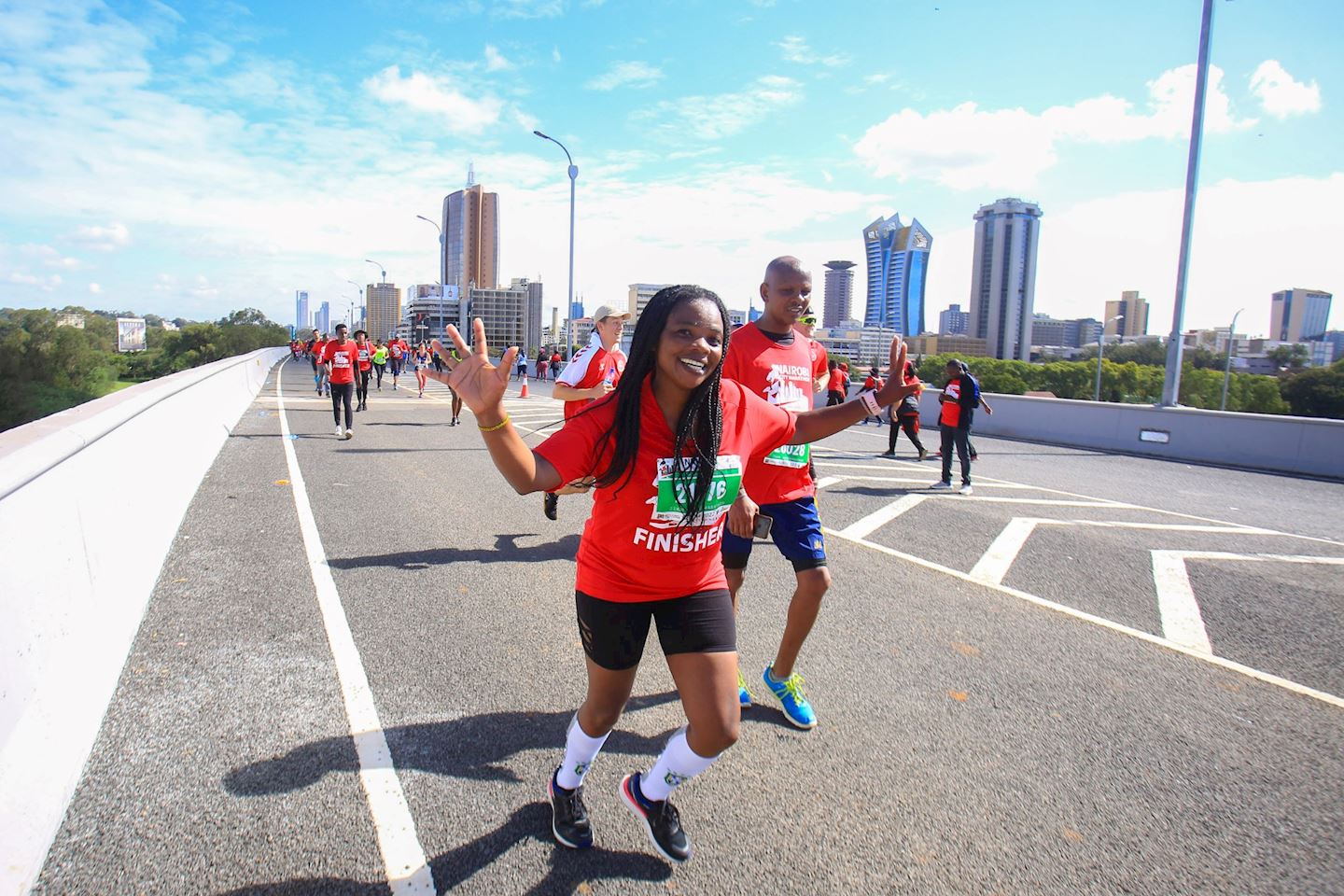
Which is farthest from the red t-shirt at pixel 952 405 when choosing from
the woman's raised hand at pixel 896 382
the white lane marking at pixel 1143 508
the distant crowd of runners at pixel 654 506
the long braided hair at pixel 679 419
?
the long braided hair at pixel 679 419

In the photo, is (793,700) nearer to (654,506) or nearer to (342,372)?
(654,506)

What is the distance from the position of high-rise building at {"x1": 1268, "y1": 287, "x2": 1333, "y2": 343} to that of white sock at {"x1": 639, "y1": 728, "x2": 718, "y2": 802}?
227561 mm

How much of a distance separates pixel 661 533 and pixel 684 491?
16 centimetres

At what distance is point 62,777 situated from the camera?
111 inches

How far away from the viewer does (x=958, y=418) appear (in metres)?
10.6

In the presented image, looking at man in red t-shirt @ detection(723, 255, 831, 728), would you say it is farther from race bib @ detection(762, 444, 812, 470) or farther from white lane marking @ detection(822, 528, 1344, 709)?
white lane marking @ detection(822, 528, 1344, 709)

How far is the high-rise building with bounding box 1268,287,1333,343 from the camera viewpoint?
595 ft

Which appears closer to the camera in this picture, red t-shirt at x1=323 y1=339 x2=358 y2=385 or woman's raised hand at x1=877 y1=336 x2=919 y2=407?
woman's raised hand at x1=877 y1=336 x2=919 y2=407

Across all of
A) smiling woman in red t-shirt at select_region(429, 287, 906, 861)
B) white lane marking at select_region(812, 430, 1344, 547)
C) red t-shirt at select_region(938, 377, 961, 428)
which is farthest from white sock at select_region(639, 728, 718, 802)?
red t-shirt at select_region(938, 377, 961, 428)

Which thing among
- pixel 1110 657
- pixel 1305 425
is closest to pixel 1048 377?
pixel 1305 425

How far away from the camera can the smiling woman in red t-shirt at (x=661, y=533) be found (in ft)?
8.20

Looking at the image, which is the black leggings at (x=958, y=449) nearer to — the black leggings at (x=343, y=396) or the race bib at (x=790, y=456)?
the race bib at (x=790, y=456)

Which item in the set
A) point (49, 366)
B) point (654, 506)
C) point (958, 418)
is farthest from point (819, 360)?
point (49, 366)

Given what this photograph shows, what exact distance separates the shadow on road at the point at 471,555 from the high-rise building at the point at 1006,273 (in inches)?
6738
